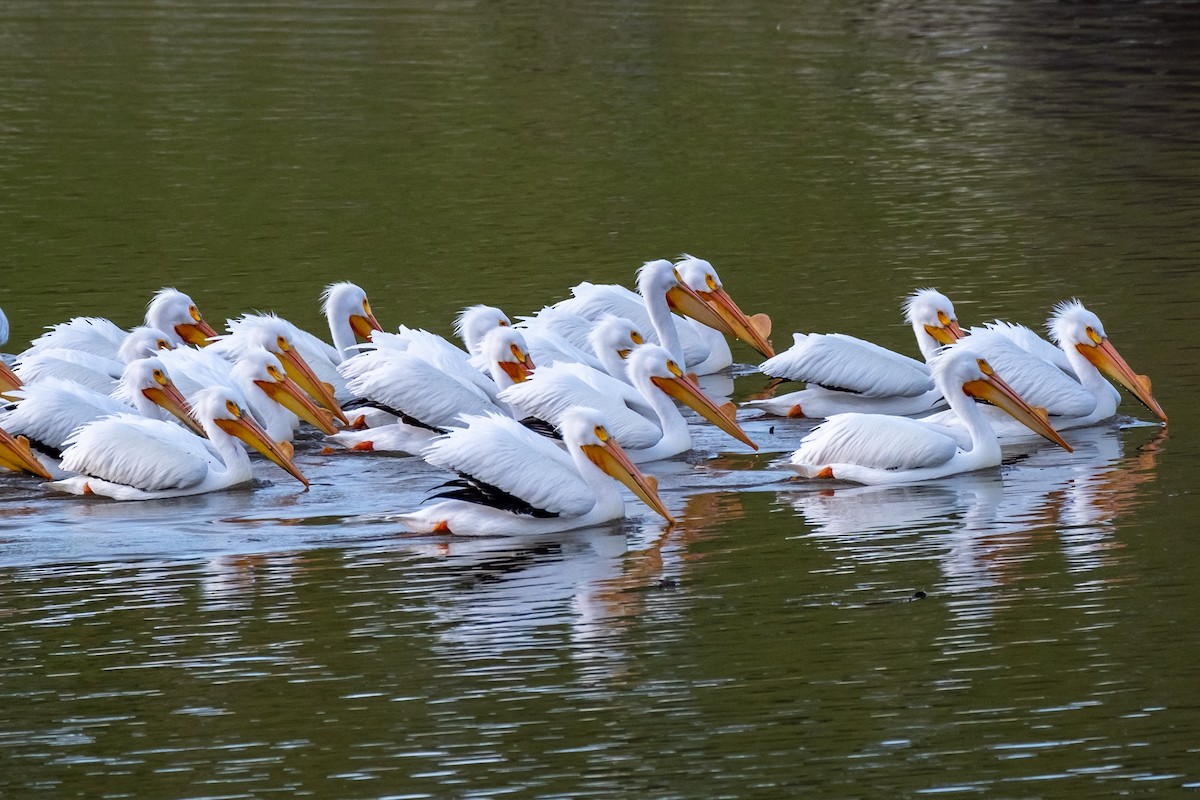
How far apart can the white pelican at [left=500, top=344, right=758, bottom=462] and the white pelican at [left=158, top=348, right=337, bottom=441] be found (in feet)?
2.58

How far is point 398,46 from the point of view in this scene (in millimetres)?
22016

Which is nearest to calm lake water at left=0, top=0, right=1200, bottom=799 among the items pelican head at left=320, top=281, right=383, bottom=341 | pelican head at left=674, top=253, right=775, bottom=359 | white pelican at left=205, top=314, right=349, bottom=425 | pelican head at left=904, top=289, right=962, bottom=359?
pelican head at left=674, top=253, right=775, bottom=359

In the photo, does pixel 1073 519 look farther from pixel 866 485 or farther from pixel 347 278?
pixel 347 278

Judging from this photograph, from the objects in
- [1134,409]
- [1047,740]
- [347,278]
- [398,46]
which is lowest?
[1047,740]

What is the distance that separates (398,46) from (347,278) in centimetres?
1042

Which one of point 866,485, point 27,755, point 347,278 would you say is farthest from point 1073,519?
point 347,278

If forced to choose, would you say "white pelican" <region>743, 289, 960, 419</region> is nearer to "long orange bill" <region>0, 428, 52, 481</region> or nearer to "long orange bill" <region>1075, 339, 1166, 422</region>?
"long orange bill" <region>1075, 339, 1166, 422</region>

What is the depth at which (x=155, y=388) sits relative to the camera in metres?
8.26

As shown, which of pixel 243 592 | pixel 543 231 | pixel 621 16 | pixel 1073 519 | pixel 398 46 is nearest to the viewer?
pixel 243 592

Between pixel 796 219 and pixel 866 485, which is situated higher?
pixel 796 219

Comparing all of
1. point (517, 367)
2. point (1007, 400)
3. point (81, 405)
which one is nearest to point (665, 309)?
point (517, 367)

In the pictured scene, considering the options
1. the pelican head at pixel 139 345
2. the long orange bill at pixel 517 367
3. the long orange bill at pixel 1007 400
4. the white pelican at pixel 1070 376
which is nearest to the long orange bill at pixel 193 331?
the pelican head at pixel 139 345

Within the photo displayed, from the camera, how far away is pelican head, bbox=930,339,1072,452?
8.17 metres

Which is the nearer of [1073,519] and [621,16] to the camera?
[1073,519]
